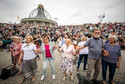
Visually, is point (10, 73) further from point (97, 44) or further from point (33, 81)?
point (97, 44)

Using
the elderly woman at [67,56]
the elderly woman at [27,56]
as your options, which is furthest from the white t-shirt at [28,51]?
the elderly woman at [67,56]

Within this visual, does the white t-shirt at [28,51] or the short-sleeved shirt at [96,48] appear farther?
the white t-shirt at [28,51]

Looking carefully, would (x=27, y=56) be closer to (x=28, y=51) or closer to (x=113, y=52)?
(x=28, y=51)

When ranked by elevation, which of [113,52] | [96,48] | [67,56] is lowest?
[67,56]

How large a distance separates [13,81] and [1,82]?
58 centimetres

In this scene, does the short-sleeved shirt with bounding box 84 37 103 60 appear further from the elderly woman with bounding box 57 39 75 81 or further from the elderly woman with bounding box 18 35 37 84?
the elderly woman with bounding box 18 35 37 84

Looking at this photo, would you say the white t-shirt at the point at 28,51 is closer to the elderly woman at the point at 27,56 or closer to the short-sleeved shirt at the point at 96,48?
the elderly woman at the point at 27,56

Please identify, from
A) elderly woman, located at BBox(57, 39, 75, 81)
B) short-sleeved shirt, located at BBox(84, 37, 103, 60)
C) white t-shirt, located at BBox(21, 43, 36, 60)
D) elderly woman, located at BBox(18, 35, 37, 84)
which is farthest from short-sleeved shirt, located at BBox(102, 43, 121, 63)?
white t-shirt, located at BBox(21, 43, 36, 60)

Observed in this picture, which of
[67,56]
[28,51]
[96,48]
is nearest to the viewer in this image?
[96,48]

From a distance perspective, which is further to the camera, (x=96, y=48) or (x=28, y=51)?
(x=28, y=51)

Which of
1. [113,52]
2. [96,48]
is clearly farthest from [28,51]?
[113,52]

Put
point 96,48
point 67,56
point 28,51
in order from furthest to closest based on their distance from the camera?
point 67,56 → point 28,51 → point 96,48

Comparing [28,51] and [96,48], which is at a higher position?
[96,48]

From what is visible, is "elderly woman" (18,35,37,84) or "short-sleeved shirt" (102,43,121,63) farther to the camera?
"elderly woman" (18,35,37,84)
